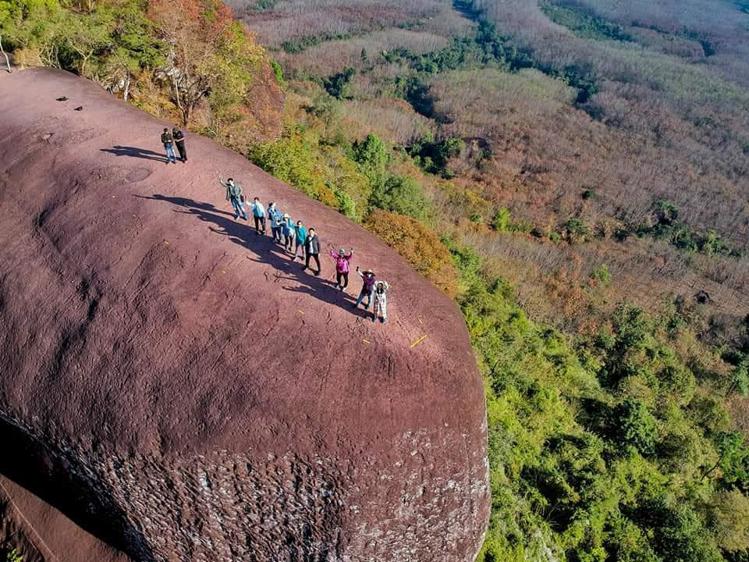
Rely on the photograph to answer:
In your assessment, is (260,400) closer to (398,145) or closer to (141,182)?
(141,182)

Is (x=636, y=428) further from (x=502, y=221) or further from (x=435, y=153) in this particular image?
(x=435, y=153)

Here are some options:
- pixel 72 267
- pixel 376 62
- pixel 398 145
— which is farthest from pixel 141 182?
pixel 376 62

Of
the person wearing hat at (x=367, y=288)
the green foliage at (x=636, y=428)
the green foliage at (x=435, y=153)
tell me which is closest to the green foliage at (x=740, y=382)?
the green foliage at (x=636, y=428)

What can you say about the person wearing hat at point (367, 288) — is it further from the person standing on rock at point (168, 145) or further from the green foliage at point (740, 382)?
the green foliage at point (740, 382)

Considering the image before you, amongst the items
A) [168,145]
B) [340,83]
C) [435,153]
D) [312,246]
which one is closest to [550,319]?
[312,246]

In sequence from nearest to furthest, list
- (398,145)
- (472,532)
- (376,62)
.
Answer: (472,532) → (398,145) → (376,62)

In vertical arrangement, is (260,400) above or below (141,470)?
above
